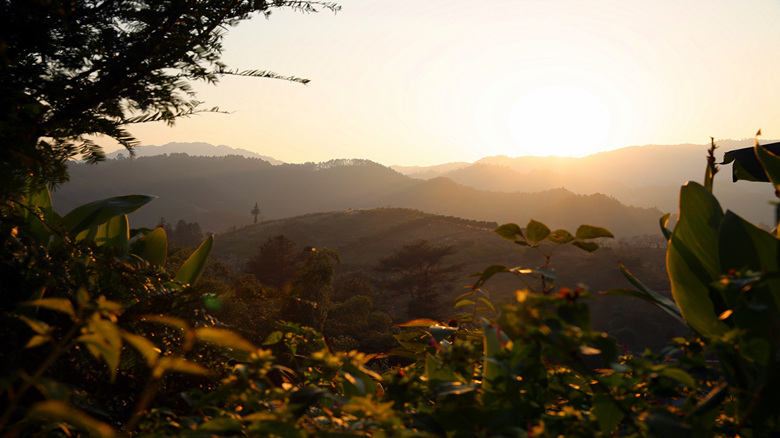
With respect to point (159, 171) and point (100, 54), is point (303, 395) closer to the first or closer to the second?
point (100, 54)

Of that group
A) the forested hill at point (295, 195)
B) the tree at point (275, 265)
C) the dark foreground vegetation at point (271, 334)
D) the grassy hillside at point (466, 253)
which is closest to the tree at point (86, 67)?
the dark foreground vegetation at point (271, 334)

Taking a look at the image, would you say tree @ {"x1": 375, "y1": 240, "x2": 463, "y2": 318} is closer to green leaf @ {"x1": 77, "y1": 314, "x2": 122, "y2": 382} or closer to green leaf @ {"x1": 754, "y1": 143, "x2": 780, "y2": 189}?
green leaf @ {"x1": 754, "y1": 143, "x2": 780, "y2": 189}

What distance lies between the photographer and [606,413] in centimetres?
112

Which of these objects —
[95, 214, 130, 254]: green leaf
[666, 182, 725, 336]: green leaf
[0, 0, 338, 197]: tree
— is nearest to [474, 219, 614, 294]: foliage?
[666, 182, 725, 336]: green leaf

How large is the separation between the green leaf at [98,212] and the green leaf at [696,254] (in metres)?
2.32

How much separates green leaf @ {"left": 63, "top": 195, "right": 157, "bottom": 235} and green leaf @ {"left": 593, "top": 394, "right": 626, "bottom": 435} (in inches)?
85.4

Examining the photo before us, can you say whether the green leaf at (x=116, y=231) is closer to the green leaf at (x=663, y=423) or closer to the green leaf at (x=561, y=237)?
the green leaf at (x=561, y=237)

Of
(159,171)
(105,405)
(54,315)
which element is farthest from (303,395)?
(159,171)

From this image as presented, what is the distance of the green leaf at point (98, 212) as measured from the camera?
91.6 inches

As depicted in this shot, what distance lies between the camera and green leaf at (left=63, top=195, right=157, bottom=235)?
233 centimetres

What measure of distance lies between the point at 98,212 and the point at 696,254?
8.80 ft

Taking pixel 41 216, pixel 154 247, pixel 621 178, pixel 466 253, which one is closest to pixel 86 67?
pixel 41 216

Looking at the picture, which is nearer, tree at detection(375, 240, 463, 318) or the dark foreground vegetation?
the dark foreground vegetation

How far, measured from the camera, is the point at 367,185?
144 metres
